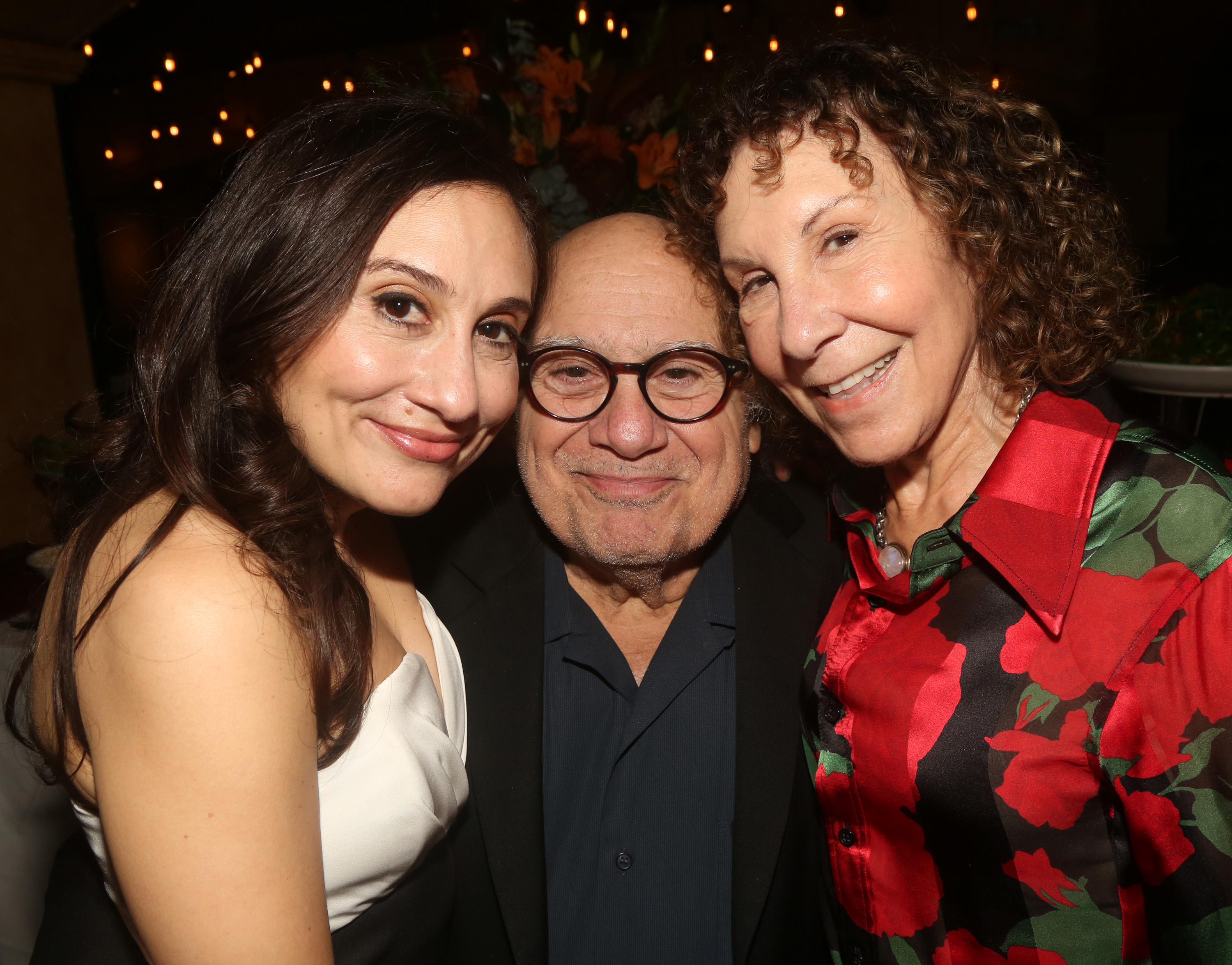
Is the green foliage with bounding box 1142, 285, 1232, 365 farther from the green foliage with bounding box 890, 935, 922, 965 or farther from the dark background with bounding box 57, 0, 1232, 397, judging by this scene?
the green foliage with bounding box 890, 935, 922, 965

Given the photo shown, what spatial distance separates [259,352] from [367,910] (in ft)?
3.20

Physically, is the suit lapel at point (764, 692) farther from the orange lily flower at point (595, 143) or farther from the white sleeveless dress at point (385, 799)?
the orange lily flower at point (595, 143)

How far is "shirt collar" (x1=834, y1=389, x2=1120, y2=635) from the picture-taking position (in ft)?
3.92

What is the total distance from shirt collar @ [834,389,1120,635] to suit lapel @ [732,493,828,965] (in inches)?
15.6

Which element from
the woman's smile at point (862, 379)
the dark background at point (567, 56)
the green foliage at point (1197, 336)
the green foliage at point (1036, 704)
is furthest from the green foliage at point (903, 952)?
the dark background at point (567, 56)

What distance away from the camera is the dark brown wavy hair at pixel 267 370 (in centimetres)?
123

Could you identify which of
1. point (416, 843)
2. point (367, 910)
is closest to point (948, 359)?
point (416, 843)

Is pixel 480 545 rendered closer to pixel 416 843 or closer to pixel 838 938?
pixel 416 843

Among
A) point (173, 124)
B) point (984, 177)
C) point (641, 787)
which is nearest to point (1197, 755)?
point (984, 177)

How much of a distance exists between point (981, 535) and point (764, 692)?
0.64 metres

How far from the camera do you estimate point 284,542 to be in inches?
50.1

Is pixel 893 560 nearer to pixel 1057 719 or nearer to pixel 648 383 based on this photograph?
pixel 1057 719

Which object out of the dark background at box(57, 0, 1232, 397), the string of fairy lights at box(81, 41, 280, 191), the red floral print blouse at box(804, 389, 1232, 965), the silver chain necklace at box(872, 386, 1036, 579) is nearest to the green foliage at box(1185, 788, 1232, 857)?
the red floral print blouse at box(804, 389, 1232, 965)

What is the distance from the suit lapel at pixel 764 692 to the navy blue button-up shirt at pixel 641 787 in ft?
0.29
